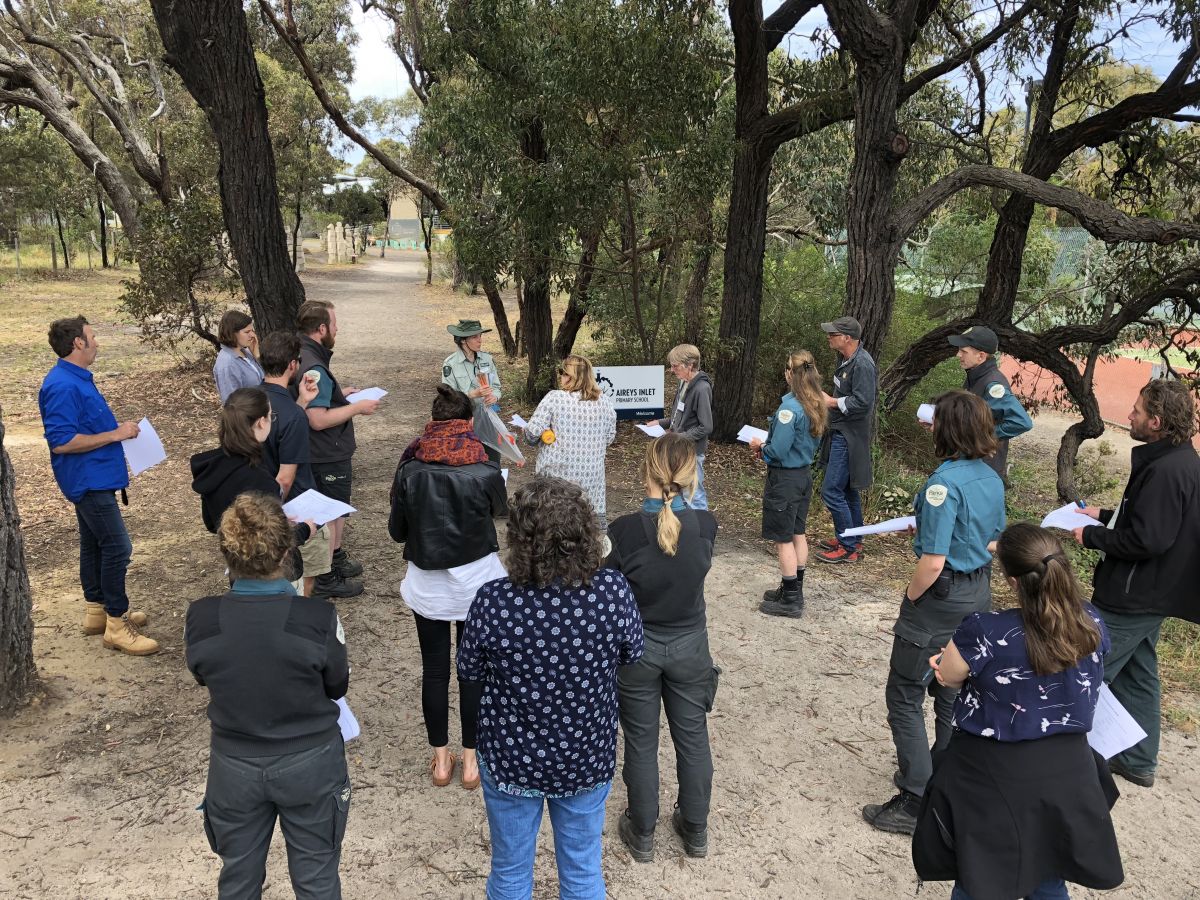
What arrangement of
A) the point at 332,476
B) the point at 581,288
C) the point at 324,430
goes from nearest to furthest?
the point at 324,430 < the point at 332,476 < the point at 581,288

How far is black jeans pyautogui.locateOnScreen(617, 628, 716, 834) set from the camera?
300 cm

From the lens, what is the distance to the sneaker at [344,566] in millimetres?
5668

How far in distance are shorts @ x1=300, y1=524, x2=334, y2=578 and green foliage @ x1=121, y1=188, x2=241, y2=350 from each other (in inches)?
303

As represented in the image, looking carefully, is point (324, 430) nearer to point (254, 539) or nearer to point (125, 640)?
A: point (125, 640)

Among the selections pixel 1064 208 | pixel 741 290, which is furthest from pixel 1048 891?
pixel 741 290

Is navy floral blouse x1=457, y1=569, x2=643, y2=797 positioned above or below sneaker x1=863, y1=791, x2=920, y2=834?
above

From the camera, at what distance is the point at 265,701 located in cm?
228

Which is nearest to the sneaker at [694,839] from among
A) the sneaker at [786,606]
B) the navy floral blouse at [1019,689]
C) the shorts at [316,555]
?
the navy floral blouse at [1019,689]

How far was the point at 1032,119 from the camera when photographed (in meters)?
10.2

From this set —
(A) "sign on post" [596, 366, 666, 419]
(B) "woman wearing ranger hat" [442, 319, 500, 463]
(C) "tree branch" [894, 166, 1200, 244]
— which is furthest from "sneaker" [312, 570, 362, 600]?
(C) "tree branch" [894, 166, 1200, 244]

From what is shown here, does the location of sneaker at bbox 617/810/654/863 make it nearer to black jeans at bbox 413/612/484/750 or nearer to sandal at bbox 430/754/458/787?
black jeans at bbox 413/612/484/750

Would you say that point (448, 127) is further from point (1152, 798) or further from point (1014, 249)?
point (1152, 798)

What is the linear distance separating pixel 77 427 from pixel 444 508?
232 centimetres

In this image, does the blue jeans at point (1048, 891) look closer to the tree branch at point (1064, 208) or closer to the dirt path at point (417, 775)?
the dirt path at point (417, 775)
